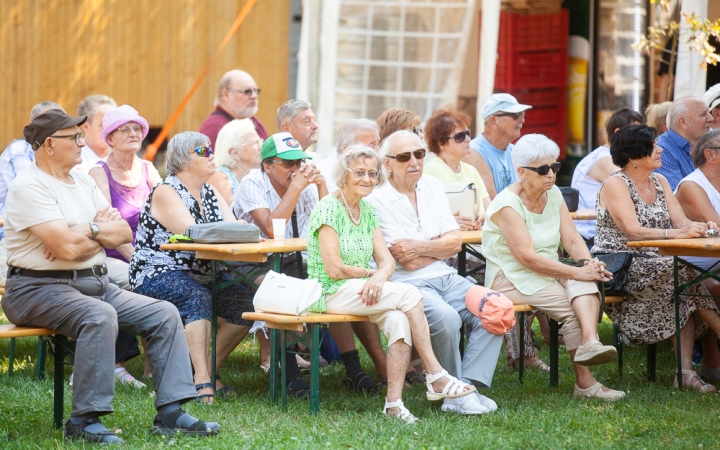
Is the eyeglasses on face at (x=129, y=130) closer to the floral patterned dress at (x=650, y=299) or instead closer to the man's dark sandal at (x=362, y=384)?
the man's dark sandal at (x=362, y=384)

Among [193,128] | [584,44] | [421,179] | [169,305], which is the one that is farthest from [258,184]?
[584,44]

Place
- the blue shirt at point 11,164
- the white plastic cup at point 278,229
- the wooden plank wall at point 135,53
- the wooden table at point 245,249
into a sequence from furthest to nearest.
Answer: the wooden plank wall at point 135,53
the blue shirt at point 11,164
the white plastic cup at point 278,229
the wooden table at point 245,249

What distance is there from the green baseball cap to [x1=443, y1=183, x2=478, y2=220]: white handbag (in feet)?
3.38


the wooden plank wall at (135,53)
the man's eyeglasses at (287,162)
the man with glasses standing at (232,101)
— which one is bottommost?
the man's eyeglasses at (287,162)

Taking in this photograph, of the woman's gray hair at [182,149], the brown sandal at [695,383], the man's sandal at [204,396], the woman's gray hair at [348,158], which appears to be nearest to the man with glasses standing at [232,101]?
the woman's gray hair at [182,149]

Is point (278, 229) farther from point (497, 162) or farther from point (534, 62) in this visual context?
point (534, 62)

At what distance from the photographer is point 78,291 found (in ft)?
14.9

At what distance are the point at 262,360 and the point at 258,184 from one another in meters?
1.21

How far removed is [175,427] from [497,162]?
357 cm

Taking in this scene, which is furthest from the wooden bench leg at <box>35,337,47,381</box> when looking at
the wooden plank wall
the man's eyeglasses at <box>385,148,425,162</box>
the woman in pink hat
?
the wooden plank wall

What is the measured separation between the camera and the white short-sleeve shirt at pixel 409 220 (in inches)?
215

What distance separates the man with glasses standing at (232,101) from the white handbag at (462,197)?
2496 millimetres

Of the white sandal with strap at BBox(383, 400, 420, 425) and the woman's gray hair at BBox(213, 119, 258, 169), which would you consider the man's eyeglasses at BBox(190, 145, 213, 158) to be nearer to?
the woman's gray hair at BBox(213, 119, 258, 169)

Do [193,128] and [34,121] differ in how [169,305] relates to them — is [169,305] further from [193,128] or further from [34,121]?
[193,128]
